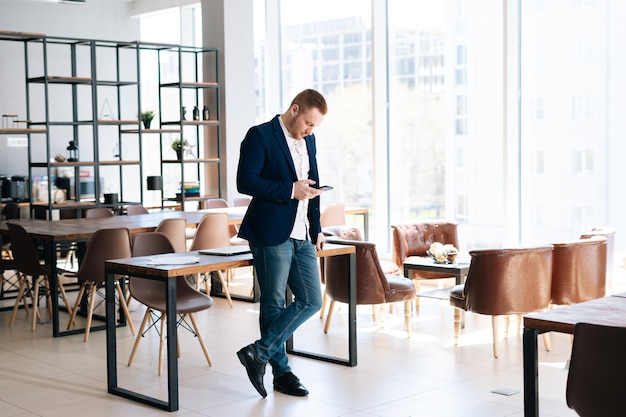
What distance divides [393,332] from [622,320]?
145 inches

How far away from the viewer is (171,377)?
→ 484cm

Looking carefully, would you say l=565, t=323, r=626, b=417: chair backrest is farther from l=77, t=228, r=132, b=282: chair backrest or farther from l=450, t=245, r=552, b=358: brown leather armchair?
l=77, t=228, r=132, b=282: chair backrest

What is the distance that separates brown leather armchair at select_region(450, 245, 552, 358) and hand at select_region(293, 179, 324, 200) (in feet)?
5.63

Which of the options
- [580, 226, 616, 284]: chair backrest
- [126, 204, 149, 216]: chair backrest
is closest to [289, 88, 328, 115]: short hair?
[580, 226, 616, 284]: chair backrest

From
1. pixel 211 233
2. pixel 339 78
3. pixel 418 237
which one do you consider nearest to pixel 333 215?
pixel 418 237

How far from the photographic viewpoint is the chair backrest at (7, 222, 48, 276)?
7102 mm

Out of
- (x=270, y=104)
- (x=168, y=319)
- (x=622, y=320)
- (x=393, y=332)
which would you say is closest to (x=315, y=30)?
(x=270, y=104)

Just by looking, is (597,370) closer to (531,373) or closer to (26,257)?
(531,373)

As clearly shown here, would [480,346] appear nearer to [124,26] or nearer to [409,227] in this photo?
[409,227]

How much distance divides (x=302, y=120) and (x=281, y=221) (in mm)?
619

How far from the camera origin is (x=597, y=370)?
3.03 m

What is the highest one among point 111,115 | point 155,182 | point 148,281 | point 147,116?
point 111,115

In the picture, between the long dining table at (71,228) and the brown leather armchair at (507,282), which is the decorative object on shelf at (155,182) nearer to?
the long dining table at (71,228)

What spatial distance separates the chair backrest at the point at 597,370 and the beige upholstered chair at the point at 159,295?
3.01 metres
